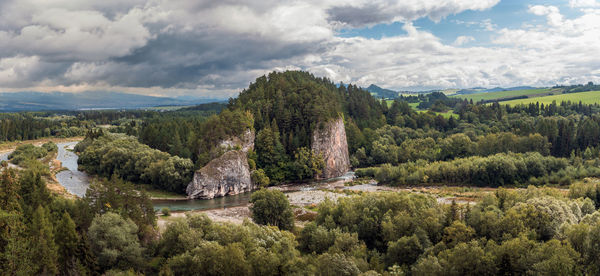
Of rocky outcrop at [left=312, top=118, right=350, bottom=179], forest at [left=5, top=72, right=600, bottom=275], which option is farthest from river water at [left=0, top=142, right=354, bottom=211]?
forest at [left=5, top=72, right=600, bottom=275]

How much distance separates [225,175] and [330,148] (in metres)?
36.5

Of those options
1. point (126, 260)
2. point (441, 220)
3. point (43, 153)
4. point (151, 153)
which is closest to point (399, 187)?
point (441, 220)

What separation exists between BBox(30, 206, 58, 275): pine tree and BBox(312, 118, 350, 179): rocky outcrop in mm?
79675

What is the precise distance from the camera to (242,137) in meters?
100

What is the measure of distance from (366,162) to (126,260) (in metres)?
96.9

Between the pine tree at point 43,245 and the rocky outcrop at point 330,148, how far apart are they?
79675mm

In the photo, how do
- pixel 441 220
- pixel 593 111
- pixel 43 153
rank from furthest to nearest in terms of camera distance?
1. pixel 593 111
2. pixel 43 153
3. pixel 441 220

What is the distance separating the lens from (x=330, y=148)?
366 feet

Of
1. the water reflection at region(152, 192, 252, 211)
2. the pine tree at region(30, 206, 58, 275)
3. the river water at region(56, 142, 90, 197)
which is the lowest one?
the water reflection at region(152, 192, 252, 211)

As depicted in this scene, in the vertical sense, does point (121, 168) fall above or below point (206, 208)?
above

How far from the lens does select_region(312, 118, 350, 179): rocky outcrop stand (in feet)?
362

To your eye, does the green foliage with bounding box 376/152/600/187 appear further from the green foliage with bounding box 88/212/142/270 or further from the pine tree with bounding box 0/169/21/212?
the pine tree with bounding box 0/169/21/212

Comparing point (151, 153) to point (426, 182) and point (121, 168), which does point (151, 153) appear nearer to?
point (121, 168)

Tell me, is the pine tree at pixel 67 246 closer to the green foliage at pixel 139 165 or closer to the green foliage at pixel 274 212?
the green foliage at pixel 274 212
